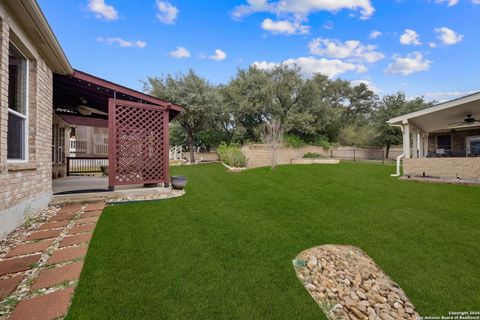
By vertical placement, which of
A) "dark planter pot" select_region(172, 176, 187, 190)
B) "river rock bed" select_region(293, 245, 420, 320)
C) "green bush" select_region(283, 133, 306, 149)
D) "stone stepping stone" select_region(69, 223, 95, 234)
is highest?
"green bush" select_region(283, 133, 306, 149)

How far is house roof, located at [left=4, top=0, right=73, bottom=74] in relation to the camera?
3.37m

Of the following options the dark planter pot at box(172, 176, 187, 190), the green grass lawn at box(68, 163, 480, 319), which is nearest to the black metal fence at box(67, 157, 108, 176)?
the dark planter pot at box(172, 176, 187, 190)

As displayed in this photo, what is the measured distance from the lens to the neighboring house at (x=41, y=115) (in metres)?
3.46

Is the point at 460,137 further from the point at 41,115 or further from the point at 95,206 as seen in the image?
the point at 41,115

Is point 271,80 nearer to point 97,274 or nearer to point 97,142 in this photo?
point 97,142

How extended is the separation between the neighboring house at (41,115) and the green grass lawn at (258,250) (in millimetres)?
1367

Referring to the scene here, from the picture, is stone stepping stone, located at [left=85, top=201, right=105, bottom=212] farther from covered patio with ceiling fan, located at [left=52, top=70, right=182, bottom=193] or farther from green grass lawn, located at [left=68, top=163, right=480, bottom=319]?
covered patio with ceiling fan, located at [left=52, top=70, right=182, bottom=193]

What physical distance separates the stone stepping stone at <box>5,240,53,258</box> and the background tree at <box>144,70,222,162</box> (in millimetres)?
15515

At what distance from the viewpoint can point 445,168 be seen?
852 centimetres

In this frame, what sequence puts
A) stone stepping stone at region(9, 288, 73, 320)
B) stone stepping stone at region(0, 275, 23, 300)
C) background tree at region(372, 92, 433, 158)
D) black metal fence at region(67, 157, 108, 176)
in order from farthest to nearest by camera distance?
1. background tree at region(372, 92, 433, 158)
2. black metal fence at region(67, 157, 108, 176)
3. stone stepping stone at region(0, 275, 23, 300)
4. stone stepping stone at region(9, 288, 73, 320)

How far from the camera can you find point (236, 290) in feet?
8.43

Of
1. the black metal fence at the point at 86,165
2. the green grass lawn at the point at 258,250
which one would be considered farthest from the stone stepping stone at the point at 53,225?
the black metal fence at the point at 86,165

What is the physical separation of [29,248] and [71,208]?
87.0 inches

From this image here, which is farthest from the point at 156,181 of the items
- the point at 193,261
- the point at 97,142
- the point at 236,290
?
the point at 97,142
